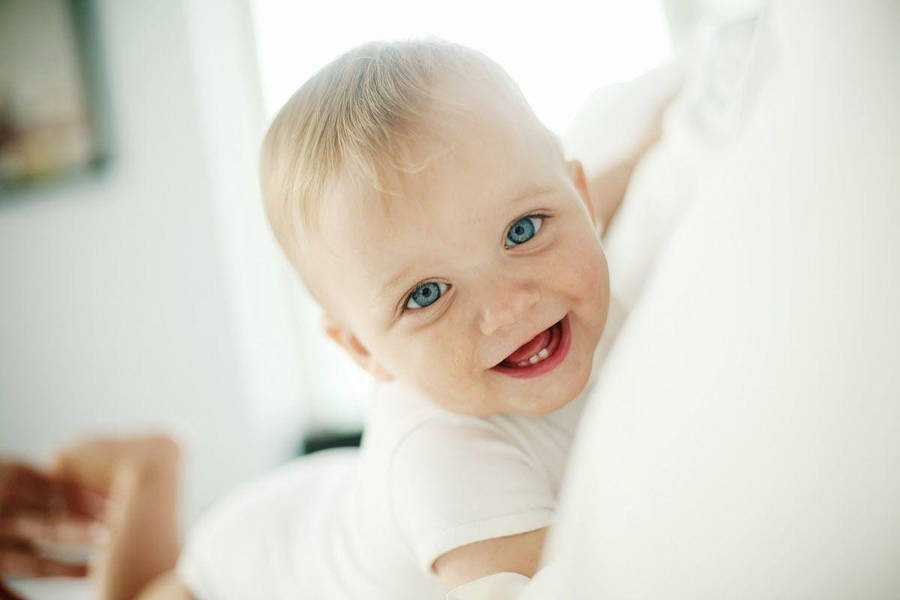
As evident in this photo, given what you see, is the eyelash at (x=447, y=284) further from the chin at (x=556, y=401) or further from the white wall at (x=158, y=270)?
the white wall at (x=158, y=270)

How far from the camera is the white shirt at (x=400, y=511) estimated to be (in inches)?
19.2

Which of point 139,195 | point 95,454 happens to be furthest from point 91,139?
point 95,454

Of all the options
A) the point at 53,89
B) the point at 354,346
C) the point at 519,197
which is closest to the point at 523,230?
the point at 519,197

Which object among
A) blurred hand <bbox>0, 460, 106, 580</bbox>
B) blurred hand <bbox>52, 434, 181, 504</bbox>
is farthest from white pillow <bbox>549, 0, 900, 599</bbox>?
blurred hand <bbox>0, 460, 106, 580</bbox>

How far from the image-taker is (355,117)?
0.53m

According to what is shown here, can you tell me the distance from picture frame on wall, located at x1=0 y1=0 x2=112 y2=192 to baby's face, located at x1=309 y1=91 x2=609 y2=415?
2.32m

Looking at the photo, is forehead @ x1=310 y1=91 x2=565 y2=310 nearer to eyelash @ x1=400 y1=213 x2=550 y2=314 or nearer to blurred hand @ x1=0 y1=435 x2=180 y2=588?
eyelash @ x1=400 y1=213 x2=550 y2=314

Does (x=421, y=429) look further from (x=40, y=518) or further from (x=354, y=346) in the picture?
(x=40, y=518)

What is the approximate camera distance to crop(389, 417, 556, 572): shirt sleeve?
0.48 metres

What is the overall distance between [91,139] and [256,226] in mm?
657

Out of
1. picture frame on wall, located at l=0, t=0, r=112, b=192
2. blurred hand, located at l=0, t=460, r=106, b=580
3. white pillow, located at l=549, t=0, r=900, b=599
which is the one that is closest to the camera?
white pillow, located at l=549, t=0, r=900, b=599

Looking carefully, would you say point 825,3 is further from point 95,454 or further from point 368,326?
point 95,454

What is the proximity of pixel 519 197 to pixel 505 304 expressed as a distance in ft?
0.27

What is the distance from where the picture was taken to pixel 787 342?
0.74 feet
